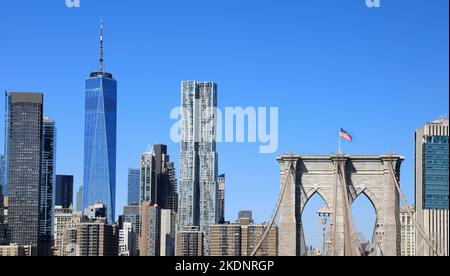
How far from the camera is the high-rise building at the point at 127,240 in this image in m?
54.0

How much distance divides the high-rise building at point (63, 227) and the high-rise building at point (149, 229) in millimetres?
4393

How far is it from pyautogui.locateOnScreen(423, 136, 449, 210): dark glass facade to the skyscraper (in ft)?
82.8

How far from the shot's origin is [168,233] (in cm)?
5894

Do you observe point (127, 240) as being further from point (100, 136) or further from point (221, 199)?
point (100, 136)

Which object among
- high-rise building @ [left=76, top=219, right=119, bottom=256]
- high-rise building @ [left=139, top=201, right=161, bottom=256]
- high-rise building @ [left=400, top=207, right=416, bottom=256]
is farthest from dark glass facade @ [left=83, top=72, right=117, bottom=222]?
high-rise building @ [left=400, top=207, right=416, bottom=256]

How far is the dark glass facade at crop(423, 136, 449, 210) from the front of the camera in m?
56.2

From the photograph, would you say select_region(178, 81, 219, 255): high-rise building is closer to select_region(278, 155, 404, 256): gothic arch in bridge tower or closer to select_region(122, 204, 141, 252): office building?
select_region(122, 204, 141, 252): office building

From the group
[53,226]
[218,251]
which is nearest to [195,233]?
[218,251]

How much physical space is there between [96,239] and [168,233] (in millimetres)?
5059

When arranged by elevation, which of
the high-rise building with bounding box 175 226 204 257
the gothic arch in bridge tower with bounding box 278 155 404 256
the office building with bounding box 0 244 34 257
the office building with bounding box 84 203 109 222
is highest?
the gothic arch in bridge tower with bounding box 278 155 404 256

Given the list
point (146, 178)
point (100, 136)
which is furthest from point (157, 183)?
point (100, 136)

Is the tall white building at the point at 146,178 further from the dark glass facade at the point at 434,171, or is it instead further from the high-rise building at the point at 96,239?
the dark glass facade at the point at 434,171
